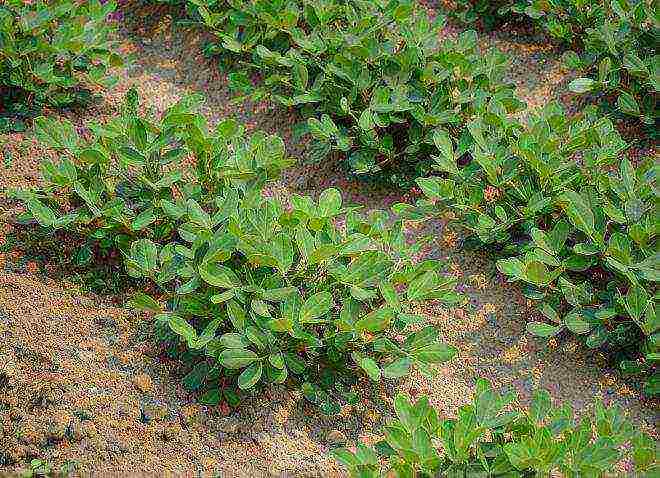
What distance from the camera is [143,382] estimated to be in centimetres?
267

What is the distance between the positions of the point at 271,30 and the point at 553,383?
188 centimetres

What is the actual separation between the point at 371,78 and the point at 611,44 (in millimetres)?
986

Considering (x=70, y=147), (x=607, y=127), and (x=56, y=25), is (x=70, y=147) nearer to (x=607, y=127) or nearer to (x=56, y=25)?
(x=56, y=25)

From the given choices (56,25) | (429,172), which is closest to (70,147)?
(56,25)

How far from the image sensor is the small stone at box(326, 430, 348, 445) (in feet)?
8.60

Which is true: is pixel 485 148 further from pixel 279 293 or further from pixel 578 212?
pixel 279 293

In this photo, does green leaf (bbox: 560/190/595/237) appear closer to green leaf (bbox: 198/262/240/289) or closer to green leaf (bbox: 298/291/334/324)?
green leaf (bbox: 298/291/334/324)

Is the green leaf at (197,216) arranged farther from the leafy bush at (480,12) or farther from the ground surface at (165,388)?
the leafy bush at (480,12)

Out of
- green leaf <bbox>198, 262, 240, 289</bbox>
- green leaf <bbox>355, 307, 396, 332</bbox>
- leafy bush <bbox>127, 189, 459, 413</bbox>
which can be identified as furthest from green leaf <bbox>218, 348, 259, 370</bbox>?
green leaf <bbox>355, 307, 396, 332</bbox>

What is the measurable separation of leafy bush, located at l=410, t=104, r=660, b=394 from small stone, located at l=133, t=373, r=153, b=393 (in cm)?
105

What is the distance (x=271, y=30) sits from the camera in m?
3.60

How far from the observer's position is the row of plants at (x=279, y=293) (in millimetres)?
2281

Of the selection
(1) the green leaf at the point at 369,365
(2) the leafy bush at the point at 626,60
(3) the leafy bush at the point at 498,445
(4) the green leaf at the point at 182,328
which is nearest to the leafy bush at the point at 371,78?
(2) the leafy bush at the point at 626,60

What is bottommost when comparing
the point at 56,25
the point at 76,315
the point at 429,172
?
the point at 76,315
